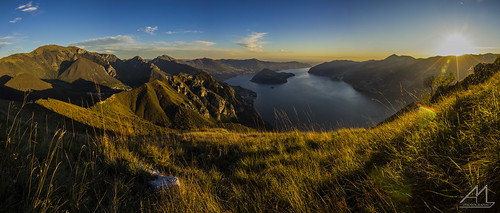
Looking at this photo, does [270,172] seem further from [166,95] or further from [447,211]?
[166,95]

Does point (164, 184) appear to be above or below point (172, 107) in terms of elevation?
above

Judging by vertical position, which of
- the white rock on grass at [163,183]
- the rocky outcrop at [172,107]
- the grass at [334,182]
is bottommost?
the rocky outcrop at [172,107]

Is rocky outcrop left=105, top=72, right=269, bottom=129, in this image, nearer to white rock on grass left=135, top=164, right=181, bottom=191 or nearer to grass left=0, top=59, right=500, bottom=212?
white rock on grass left=135, top=164, right=181, bottom=191

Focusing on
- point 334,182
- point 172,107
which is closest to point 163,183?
point 334,182

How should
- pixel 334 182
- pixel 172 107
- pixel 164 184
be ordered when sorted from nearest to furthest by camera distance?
pixel 334 182 → pixel 164 184 → pixel 172 107

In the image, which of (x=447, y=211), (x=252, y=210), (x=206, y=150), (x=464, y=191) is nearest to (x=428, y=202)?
(x=447, y=211)

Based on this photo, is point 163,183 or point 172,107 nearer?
point 163,183

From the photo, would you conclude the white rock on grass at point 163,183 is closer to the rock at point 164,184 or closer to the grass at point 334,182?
the rock at point 164,184

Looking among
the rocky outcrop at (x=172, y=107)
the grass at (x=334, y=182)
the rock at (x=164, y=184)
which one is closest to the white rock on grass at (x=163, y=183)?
the rock at (x=164, y=184)

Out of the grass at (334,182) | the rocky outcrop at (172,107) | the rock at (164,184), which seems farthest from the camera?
the rocky outcrop at (172,107)

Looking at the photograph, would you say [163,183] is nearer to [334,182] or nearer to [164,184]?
[164,184]

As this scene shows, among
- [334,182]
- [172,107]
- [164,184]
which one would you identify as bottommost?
[172,107]
